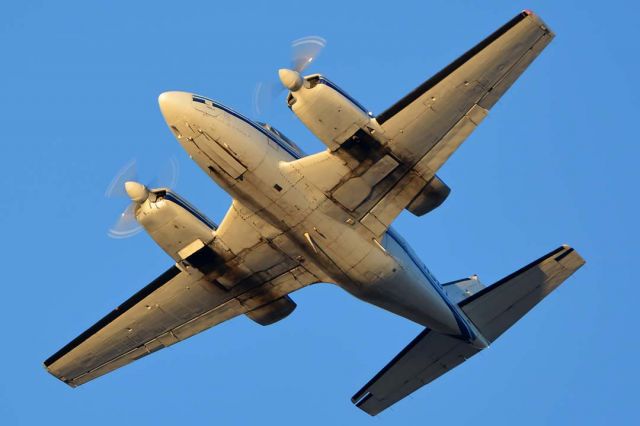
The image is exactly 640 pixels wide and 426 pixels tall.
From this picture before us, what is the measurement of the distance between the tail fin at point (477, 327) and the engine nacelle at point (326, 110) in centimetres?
836

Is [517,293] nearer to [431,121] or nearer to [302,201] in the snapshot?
[431,121]

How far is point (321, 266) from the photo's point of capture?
31.1 metres

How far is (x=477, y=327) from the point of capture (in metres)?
33.5

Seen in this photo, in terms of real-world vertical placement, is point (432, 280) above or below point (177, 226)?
below

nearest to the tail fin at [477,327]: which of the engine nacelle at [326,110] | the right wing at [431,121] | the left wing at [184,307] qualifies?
the left wing at [184,307]

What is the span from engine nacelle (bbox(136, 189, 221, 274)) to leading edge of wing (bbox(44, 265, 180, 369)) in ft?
4.86

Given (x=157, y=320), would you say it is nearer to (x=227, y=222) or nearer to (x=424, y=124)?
(x=227, y=222)

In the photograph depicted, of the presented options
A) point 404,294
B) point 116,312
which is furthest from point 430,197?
point 116,312

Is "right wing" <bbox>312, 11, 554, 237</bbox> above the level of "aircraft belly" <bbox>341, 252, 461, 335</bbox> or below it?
above

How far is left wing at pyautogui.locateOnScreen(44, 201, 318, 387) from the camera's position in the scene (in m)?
32.1

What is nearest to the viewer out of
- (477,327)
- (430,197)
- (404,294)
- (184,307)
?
Answer: (430,197)

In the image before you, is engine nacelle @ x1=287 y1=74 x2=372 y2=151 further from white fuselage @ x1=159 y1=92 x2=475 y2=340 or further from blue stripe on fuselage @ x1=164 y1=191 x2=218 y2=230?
blue stripe on fuselage @ x1=164 y1=191 x2=218 y2=230

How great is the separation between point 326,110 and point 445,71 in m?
3.69

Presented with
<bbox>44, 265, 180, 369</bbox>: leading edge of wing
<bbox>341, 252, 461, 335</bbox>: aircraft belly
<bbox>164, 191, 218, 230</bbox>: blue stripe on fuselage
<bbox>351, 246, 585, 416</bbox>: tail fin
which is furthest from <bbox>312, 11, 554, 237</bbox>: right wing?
<bbox>44, 265, 180, 369</bbox>: leading edge of wing
